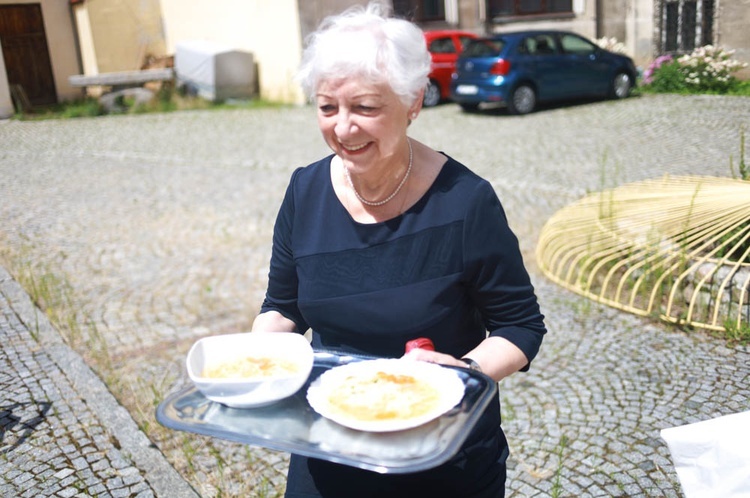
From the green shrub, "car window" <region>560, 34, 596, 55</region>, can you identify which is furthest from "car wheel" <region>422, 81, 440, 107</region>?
the green shrub

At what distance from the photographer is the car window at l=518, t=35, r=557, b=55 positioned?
14570mm

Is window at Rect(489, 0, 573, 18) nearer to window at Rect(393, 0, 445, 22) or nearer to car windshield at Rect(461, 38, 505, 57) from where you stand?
window at Rect(393, 0, 445, 22)

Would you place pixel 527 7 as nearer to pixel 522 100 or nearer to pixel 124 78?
pixel 522 100

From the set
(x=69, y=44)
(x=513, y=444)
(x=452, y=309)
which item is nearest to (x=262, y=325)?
(x=452, y=309)

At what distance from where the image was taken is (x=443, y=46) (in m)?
16.8

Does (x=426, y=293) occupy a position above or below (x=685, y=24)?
below

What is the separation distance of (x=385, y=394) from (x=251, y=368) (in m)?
0.36

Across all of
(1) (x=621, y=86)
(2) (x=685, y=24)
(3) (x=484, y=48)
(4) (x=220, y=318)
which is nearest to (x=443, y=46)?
(3) (x=484, y=48)

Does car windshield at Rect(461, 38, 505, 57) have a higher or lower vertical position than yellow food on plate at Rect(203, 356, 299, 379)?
higher

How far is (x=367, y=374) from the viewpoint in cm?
182

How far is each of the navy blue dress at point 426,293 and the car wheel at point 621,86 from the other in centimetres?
1435

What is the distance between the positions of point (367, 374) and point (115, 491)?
7.10ft

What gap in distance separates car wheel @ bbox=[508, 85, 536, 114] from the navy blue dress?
41.9 ft

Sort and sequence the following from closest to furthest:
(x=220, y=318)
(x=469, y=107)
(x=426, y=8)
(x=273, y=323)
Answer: (x=273, y=323)
(x=220, y=318)
(x=469, y=107)
(x=426, y=8)
